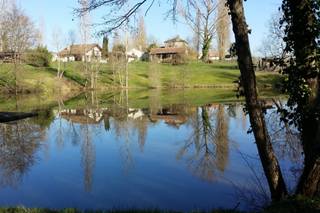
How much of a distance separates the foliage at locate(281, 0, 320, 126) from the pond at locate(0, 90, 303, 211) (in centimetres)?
183

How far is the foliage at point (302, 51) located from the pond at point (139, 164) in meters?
1.83

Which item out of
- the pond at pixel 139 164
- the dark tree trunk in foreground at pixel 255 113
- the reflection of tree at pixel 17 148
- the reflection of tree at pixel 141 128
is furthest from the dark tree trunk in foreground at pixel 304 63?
the reflection of tree at pixel 141 128

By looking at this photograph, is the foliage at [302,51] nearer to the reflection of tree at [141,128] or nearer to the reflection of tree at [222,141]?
the reflection of tree at [222,141]

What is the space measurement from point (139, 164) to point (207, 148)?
128 inches

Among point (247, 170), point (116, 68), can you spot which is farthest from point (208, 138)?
point (116, 68)

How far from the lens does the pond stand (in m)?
10.1

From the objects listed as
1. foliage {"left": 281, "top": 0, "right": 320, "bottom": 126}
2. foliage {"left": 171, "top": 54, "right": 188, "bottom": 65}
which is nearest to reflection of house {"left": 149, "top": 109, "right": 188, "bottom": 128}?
foliage {"left": 281, "top": 0, "right": 320, "bottom": 126}

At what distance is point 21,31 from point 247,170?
44.4m

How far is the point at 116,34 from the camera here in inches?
307

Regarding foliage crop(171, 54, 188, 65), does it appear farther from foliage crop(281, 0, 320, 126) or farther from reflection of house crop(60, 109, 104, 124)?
foliage crop(281, 0, 320, 126)

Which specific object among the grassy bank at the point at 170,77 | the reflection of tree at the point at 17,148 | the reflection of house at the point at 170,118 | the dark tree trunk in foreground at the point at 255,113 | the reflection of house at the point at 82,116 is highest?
the dark tree trunk in foreground at the point at 255,113

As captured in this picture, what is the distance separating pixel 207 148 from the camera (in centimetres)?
1594

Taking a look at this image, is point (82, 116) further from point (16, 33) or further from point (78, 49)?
point (78, 49)

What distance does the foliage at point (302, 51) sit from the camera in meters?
6.93
